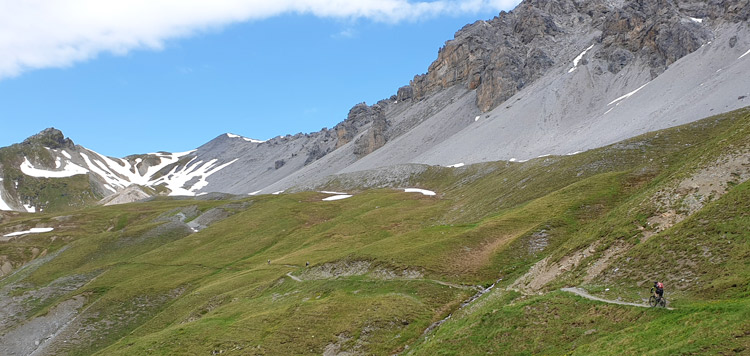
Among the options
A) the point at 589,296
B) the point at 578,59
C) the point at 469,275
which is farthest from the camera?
the point at 578,59

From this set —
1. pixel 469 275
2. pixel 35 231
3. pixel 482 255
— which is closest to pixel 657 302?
pixel 469 275

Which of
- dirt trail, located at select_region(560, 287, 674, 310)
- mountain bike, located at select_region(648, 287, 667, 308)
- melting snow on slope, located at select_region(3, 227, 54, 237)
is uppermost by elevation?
melting snow on slope, located at select_region(3, 227, 54, 237)

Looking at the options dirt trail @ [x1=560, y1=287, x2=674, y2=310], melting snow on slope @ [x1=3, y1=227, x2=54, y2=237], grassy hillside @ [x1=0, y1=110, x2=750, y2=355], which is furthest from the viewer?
melting snow on slope @ [x1=3, y1=227, x2=54, y2=237]

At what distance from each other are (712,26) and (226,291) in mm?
169958

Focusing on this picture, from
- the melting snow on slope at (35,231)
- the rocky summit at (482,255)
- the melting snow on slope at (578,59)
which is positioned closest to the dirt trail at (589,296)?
the rocky summit at (482,255)

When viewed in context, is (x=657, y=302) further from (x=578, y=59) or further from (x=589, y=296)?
(x=578, y=59)

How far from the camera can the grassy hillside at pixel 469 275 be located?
27.8 m

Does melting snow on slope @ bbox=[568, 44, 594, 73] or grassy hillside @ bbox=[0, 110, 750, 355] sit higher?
melting snow on slope @ bbox=[568, 44, 594, 73]

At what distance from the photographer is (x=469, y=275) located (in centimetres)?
4694

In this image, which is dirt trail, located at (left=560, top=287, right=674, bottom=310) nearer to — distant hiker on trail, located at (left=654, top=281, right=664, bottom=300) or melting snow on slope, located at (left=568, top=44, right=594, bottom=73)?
distant hiker on trail, located at (left=654, top=281, right=664, bottom=300)

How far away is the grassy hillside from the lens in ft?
91.1

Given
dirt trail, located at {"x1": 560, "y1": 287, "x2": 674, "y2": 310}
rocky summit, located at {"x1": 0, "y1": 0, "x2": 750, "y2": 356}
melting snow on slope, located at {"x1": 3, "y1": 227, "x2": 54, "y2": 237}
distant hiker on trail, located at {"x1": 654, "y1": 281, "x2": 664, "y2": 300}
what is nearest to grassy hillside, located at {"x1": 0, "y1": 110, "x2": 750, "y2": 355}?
rocky summit, located at {"x1": 0, "y1": 0, "x2": 750, "y2": 356}

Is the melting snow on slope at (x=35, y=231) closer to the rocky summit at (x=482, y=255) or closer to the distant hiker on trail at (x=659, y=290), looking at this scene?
the rocky summit at (x=482, y=255)

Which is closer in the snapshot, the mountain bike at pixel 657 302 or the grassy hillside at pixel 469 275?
the mountain bike at pixel 657 302
